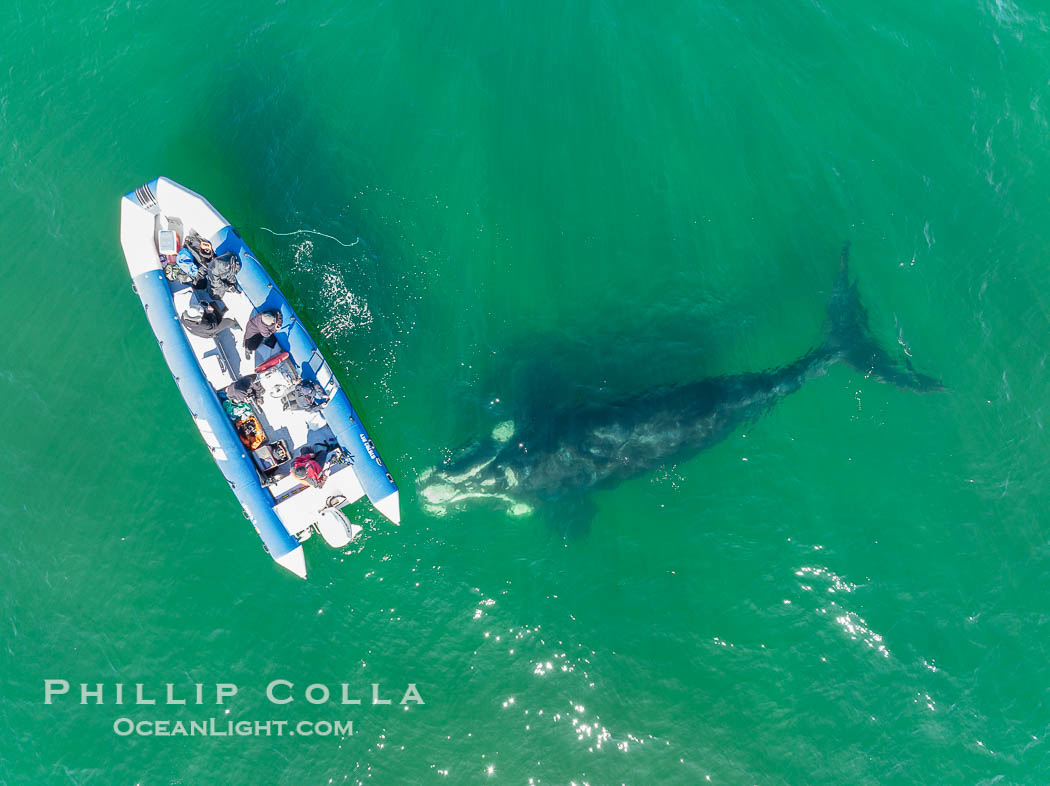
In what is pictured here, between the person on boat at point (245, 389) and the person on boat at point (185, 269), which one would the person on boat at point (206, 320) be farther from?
the person on boat at point (245, 389)

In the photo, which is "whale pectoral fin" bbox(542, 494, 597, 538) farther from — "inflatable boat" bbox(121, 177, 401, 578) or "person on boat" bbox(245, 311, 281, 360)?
"person on boat" bbox(245, 311, 281, 360)

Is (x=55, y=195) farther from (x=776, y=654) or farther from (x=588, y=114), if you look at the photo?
(x=776, y=654)

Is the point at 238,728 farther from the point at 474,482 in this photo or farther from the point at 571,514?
the point at 571,514

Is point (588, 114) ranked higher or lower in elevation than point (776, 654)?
higher

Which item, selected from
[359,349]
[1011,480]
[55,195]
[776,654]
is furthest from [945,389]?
[55,195]

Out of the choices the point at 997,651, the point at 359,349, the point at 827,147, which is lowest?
the point at 997,651

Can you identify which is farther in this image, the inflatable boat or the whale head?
the whale head

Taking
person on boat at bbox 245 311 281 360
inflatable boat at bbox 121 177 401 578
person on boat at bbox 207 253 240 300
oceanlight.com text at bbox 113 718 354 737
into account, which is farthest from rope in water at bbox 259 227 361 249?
oceanlight.com text at bbox 113 718 354 737
